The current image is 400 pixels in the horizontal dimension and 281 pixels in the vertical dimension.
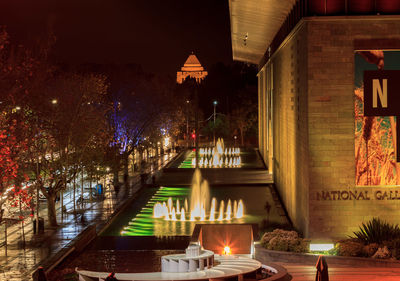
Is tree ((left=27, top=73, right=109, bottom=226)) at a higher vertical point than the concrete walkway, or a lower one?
higher

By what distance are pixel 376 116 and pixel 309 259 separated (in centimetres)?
474

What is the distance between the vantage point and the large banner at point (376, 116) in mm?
19109

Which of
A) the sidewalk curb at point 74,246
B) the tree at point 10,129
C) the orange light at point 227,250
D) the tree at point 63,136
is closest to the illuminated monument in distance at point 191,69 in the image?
the tree at point 63,136

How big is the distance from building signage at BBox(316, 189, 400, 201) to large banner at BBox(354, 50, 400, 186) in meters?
0.25

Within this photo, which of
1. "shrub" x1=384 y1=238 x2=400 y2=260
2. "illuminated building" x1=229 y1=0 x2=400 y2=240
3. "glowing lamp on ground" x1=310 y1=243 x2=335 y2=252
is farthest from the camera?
"glowing lamp on ground" x1=310 y1=243 x2=335 y2=252

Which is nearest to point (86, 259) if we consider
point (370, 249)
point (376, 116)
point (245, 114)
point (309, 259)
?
point (309, 259)

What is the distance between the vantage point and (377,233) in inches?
719

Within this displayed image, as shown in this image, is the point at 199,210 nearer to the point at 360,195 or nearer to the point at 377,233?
the point at 360,195

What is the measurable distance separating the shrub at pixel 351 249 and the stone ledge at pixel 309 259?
0.65 metres

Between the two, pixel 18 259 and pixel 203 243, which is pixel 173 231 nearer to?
pixel 203 243

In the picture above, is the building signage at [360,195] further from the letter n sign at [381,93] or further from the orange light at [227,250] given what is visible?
the orange light at [227,250]

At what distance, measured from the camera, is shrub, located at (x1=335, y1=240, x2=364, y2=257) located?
17.5 m

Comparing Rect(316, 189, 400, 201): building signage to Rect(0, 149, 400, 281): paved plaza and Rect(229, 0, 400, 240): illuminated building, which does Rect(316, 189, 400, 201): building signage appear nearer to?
Rect(229, 0, 400, 240): illuminated building

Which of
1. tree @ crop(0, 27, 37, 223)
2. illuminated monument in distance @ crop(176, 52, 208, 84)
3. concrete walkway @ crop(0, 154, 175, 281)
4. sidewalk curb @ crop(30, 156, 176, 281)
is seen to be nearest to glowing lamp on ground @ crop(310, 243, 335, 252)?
sidewalk curb @ crop(30, 156, 176, 281)
